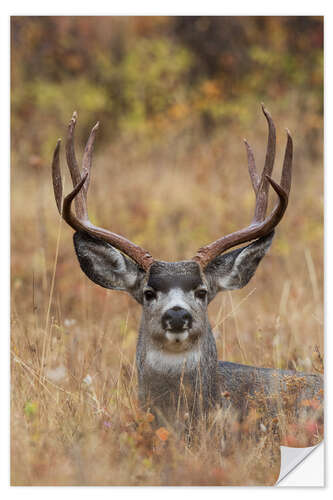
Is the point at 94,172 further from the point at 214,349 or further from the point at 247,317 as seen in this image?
the point at 214,349

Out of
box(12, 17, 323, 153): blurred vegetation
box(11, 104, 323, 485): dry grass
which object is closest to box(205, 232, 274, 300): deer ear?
box(11, 104, 323, 485): dry grass

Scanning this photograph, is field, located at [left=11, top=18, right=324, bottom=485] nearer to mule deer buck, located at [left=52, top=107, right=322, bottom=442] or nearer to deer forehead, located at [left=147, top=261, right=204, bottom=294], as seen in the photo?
mule deer buck, located at [left=52, top=107, right=322, bottom=442]

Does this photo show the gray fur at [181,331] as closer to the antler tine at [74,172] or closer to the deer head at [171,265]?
the deer head at [171,265]

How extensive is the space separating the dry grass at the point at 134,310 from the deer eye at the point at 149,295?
63 centimetres

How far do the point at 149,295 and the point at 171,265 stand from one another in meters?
0.21

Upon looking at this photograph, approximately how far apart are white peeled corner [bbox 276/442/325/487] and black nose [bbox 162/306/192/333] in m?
0.98

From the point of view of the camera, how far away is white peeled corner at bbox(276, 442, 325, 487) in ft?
15.2

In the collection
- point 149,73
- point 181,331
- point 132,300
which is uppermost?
point 149,73

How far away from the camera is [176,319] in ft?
13.9

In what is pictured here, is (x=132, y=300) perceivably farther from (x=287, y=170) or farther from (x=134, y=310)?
(x=287, y=170)

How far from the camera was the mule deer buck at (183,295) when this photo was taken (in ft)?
14.5
